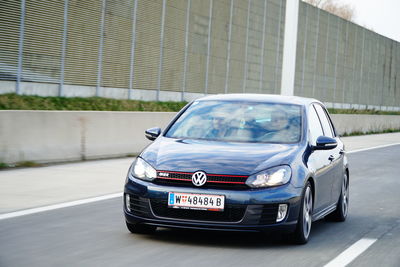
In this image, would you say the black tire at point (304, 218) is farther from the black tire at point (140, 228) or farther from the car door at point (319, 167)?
the black tire at point (140, 228)

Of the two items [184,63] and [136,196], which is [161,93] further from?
[136,196]

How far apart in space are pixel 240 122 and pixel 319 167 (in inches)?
36.6

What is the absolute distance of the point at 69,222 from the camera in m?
9.26

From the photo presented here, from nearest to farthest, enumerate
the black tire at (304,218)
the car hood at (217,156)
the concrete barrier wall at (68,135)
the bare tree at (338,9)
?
the car hood at (217,156)
the black tire at (304,218)
the concrete barrier wall at (68,135)
the bare tree at (338,9)

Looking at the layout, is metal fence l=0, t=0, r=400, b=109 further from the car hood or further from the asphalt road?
the car hood

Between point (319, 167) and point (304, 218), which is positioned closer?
point (304, 218)

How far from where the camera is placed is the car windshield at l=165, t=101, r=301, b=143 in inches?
350

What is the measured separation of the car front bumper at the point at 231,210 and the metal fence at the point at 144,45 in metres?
12.9

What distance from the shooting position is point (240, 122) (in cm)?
906

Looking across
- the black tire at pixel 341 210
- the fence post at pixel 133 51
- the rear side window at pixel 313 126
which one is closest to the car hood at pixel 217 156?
the rear side window at pixel 313 126

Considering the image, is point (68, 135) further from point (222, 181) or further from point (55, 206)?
point (222, 181)

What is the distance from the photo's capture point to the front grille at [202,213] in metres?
7.74

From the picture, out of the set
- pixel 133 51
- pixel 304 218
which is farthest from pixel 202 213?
pixel 133 51

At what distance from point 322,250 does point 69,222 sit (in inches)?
109
